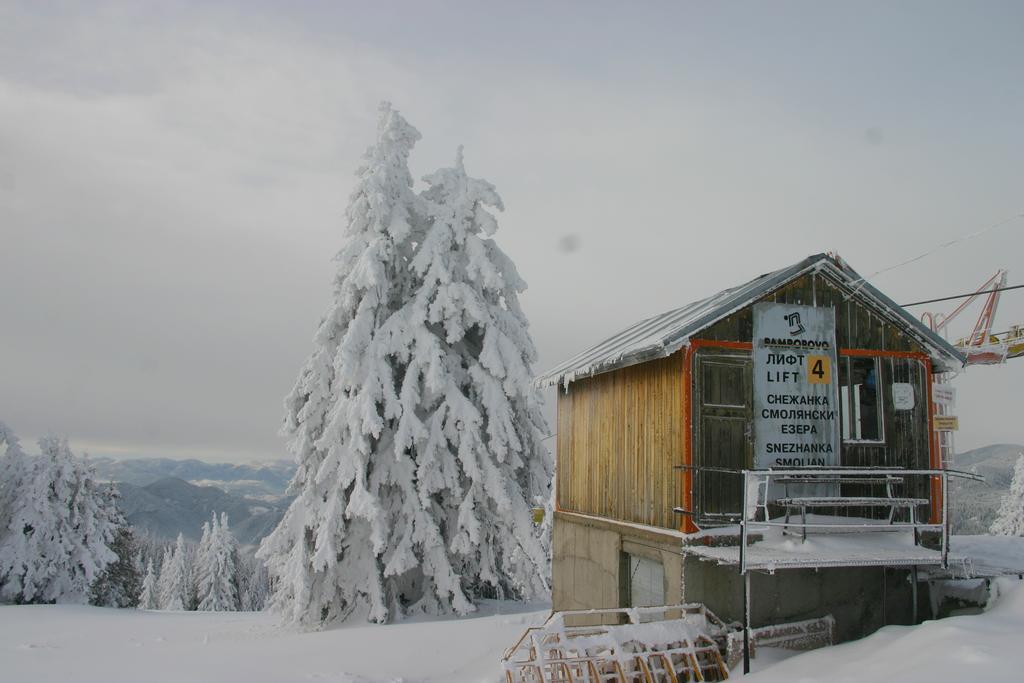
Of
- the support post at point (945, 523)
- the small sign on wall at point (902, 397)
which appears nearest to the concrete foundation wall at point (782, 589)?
the support post at point (945, 523)

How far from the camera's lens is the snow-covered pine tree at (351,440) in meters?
19.5

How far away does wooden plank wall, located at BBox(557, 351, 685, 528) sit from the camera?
41.9 feet

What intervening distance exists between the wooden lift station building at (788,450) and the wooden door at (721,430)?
0.02 metres

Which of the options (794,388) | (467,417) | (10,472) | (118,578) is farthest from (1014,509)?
(10,472)

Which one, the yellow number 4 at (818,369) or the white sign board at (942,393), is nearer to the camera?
the yellow number 4 at (818,369)

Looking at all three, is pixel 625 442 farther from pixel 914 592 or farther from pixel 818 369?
pixel 914 592

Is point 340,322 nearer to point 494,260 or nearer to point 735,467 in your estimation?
point 494,260

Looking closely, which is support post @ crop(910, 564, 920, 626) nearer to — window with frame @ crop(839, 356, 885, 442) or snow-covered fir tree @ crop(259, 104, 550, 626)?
window with frame @ crop(839, 356, 885, 442)

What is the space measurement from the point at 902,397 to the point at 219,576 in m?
60.4

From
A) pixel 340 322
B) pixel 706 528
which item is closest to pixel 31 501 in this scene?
pixel 340 322

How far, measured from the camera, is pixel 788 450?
12.8m

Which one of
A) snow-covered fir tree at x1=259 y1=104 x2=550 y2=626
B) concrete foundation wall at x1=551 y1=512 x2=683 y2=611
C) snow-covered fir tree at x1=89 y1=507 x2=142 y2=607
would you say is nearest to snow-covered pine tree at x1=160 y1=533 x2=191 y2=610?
snow-covered fir tree at x1=89 y1=507 x2=142 y2=607

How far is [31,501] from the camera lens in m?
33.0

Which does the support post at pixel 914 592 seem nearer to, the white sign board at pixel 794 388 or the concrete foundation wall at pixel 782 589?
the concrete foundation wall at pixel 782 589
